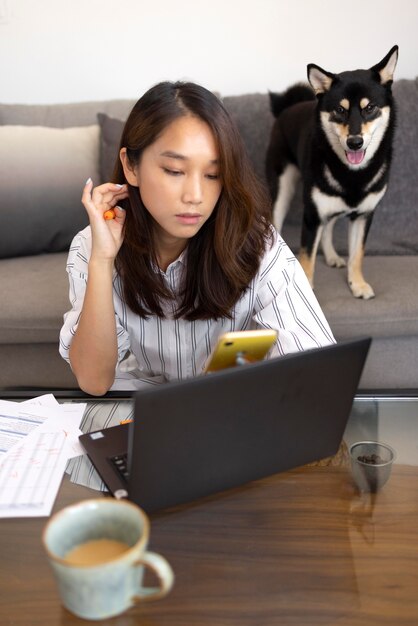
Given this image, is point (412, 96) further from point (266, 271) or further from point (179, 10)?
point (266, 271)

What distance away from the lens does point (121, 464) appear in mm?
847

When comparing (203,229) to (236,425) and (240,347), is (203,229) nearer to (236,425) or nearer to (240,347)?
(240,347)

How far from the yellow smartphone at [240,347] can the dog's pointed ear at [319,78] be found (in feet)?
3.86

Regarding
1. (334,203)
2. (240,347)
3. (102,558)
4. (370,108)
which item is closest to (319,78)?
(370,108)

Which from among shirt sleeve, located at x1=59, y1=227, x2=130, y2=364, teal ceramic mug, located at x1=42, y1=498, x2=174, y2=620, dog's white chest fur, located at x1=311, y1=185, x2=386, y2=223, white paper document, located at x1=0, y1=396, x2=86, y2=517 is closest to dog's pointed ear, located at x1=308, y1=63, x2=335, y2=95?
dog's white chest fur, located at x1=311, y1=185, x2=386, y2=223

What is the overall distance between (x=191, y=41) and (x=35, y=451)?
6.10 ft

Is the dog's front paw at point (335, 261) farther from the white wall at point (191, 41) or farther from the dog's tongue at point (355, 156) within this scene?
the white wall at point (191, 41)

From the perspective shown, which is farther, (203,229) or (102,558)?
(203,229)

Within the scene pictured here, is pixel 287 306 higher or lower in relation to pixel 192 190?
lower

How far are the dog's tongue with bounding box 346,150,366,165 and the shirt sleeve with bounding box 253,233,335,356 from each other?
0.68 meters

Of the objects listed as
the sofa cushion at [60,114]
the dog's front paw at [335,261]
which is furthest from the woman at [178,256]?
the sofa cushion at [60,114]

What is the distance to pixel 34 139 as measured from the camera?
2051 millimetres

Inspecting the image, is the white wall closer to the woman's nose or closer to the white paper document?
the woman's nose

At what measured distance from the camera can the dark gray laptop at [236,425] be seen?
65cm
